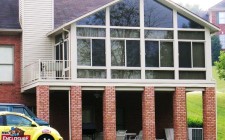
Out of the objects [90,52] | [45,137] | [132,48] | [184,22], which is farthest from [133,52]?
[45,137]

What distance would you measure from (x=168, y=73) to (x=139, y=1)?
3.94m

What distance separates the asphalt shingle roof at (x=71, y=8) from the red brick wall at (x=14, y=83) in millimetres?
2603

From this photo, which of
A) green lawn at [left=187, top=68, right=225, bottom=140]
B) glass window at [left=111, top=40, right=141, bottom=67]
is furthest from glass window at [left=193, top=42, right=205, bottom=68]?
green lawn at [left=187, top=68, right=225, bottom=140]

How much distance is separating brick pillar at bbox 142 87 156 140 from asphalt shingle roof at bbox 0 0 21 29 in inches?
314

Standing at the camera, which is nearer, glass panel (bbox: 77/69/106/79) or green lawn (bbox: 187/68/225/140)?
glass panel (bbox: 77/69/106/79)

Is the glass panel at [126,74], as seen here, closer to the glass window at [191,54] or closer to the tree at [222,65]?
the glass window at [191,54]

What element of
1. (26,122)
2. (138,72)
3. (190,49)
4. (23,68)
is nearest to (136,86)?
(138,72)

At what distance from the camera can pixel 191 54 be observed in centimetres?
3288

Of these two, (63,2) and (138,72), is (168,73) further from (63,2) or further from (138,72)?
(63,2)

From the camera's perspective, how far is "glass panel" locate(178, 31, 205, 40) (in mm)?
32875

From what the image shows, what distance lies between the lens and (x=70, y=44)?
31.3 metres

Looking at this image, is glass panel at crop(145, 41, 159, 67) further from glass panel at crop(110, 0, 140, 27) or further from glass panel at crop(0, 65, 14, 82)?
glass panel at crop(0, 65, 14, 82)

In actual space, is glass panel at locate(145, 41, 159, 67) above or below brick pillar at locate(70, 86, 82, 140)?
above

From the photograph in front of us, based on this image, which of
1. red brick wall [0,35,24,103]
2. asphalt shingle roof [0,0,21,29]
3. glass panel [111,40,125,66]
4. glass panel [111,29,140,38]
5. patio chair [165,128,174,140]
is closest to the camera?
glass panel [111,40,125,66]
